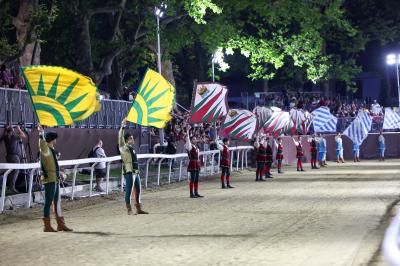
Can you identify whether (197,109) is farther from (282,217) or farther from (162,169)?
(282,217)

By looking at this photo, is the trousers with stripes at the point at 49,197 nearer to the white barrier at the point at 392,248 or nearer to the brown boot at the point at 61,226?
the brown boot at the point at 61,226

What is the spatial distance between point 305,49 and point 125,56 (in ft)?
36.0

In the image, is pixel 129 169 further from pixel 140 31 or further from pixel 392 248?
pixel 140 31

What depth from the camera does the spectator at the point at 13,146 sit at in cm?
2142

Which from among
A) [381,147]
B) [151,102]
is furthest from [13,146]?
[381,147]

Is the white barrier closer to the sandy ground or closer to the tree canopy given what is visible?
the sandy ground

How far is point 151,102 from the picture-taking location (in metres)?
20.4

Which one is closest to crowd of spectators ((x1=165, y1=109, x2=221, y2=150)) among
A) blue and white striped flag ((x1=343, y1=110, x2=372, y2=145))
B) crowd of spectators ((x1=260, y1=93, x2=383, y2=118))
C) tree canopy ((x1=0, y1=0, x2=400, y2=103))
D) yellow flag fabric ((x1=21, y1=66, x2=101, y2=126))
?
tree canopy ((x1=0, y1=0, x2=400, y2=103))

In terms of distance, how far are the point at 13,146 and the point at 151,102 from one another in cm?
423

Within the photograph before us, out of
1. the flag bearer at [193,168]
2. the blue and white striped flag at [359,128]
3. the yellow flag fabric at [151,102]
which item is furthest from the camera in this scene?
the blue and white striped flag at [359,128]

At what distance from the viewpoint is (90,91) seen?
56.3 feet

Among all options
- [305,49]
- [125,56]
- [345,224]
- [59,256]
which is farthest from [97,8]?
[59,256]

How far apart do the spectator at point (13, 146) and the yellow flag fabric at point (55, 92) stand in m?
4.72

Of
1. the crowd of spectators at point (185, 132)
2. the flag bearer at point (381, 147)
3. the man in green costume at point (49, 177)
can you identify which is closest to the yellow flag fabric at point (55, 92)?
the man in green costume at point (49, 177)
